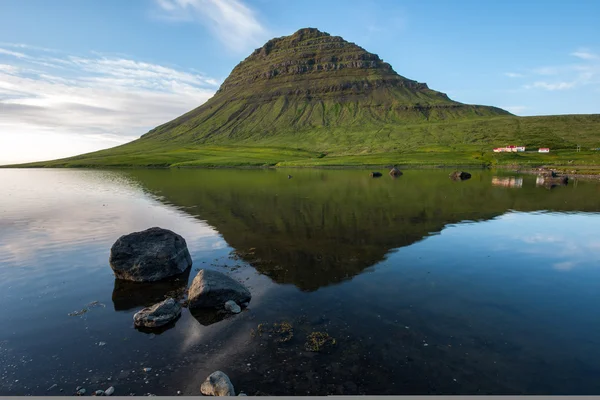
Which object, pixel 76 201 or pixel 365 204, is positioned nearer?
pixel 365 204

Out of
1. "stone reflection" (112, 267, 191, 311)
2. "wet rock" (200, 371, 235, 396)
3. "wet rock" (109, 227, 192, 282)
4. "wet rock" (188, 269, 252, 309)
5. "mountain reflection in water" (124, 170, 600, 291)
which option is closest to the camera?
"wet rock" (200, 371, 235, 396)

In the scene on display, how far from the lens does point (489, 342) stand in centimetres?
1515

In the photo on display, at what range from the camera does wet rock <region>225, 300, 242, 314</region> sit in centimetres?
1841

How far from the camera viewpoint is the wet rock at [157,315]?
1706cm

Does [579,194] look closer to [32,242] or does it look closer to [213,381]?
[213,381]

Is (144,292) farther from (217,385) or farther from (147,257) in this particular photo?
(217,385)

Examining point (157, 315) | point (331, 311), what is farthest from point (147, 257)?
point (331, 311)

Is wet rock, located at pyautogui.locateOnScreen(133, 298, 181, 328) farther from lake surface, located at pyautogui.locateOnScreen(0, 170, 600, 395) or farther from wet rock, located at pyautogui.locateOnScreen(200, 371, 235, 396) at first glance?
wet rock, located at pyautogui.locateOnScreen(200, 371, 235, 396)

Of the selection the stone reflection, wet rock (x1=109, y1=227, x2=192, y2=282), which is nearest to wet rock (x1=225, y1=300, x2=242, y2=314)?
the stone reflection

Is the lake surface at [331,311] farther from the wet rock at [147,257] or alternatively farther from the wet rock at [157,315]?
the wet rock at [147,257]

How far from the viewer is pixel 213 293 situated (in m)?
19.0

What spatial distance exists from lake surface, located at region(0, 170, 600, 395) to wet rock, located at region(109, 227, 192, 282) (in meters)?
1.25

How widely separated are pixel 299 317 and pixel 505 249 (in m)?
22.2

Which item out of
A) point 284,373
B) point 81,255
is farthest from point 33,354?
point 81,255
